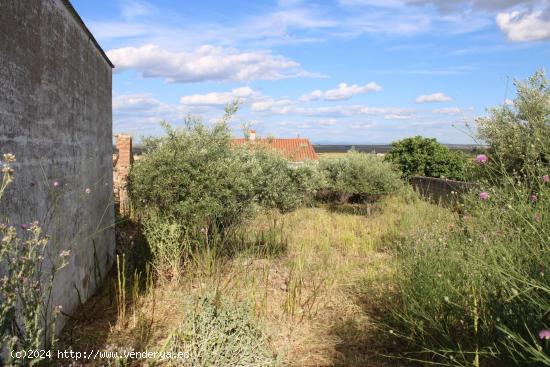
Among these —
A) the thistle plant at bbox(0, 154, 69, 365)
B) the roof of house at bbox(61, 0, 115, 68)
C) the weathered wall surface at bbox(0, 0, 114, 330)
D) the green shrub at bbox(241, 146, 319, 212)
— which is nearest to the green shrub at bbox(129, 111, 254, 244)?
the weathered wall surface at bbox(0, 0, 114, 330)

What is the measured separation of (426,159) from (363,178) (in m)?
5.51

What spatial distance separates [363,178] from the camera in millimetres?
13922

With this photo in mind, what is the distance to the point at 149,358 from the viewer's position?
372 centimetres

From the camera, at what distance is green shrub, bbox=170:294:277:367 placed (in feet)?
12.1

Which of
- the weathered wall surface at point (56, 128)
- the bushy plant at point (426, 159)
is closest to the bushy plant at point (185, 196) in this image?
the weathered wall surface at point (56, 128)

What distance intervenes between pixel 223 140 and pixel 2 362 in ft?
19.9

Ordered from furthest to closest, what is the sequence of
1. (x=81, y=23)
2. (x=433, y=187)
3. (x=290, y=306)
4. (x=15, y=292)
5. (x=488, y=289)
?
(x=433, y=187), (x=290, y=306), (x=81, y=23), (x=488, y=289), (x=15, y=292)

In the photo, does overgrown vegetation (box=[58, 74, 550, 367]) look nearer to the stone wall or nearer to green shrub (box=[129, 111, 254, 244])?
green shrub (box=[129, 111, 254, 244])

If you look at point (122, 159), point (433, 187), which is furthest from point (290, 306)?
point (433, 187)

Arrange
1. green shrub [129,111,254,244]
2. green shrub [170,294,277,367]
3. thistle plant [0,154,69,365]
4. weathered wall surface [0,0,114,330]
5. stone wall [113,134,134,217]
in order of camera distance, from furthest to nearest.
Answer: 1. stone wall [113,134,134,217]
2. green shrub [129,111,254,244]
3. green shrub [170,294,277,367]
4. weathered wall surface [0,0,114,330]
5. thistle plant [0,154,69,365]

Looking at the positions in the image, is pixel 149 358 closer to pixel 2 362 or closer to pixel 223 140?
pixel 2 362

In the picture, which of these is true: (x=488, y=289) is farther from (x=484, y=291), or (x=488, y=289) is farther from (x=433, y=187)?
(x=433, y=187)

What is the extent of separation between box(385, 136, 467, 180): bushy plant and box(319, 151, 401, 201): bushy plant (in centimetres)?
341

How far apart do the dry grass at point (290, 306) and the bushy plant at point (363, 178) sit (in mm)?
5655
